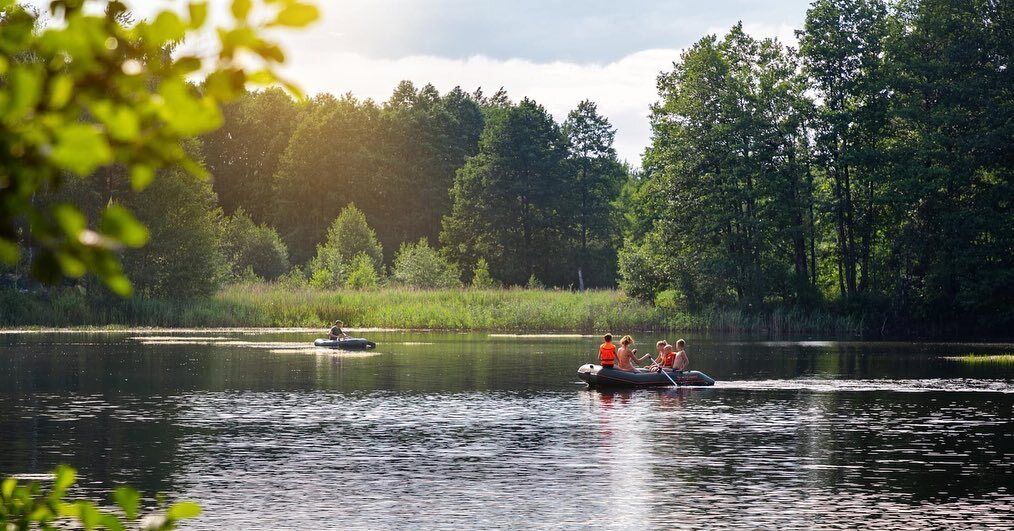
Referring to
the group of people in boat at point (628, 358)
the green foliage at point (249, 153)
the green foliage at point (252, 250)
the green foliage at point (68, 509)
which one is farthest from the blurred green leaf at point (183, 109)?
the green foliage at point (249, 153)

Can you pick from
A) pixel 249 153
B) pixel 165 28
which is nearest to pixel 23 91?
pixel 165 28

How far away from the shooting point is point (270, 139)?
132750mm

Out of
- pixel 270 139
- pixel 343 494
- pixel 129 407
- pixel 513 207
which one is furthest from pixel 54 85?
pixel 270 139

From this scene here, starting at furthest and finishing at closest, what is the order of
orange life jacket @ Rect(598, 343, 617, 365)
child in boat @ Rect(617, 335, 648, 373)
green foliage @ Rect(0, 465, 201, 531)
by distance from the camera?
child in boat @ Rect(617, 335, 648, 373) → orange life jacket @ Rect(598, 343, 617, 365) → green foliage @ Rect(0, 465, 201, 531)

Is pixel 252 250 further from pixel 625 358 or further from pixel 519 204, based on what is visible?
pixel 625 358

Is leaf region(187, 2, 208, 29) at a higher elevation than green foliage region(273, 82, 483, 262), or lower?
lower

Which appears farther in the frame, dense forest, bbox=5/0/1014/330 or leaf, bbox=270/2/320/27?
dense forest, bbox=5/0/1014/330

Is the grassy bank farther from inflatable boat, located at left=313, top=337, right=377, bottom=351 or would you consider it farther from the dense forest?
inflatable boat, located at left=313, top=337, right=377, bottom=351

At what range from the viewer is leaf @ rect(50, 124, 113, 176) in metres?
2.25

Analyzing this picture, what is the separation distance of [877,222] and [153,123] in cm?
7069

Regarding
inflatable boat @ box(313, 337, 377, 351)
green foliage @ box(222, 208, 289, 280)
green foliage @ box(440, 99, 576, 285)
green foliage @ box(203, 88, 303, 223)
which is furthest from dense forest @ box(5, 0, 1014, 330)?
green foliage @ box(203, 88, 303, 223)

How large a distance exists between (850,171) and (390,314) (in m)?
27.1

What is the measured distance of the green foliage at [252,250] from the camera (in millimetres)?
93438

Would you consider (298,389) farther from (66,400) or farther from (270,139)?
(270,139)
